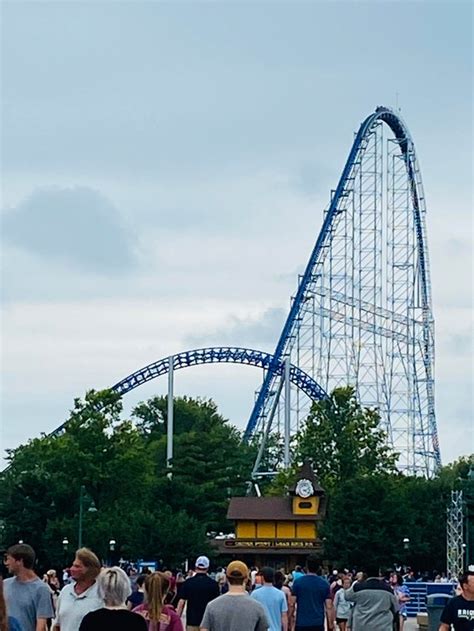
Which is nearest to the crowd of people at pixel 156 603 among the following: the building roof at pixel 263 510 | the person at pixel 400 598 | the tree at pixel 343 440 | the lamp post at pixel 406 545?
the person at pixel 400 598

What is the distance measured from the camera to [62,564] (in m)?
60.7

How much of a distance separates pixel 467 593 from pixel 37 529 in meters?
53.7

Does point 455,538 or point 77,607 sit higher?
point 455,538

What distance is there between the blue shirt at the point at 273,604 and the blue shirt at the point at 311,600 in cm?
159

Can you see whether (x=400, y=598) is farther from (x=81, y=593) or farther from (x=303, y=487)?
(x=303, y=487)

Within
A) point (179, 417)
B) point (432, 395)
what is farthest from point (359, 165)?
point (179, 417)

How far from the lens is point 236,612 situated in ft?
32.9

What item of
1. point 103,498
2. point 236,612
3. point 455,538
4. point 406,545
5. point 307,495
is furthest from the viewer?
point 103,498

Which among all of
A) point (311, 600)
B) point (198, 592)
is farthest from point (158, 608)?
point (311, 600)

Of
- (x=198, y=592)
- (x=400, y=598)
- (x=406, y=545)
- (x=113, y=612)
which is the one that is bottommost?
Answer: (x=113, y=612)

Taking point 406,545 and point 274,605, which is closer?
point 274,605

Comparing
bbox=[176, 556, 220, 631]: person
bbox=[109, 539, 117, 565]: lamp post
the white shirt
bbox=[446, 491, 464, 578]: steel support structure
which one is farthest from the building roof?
the white shirt

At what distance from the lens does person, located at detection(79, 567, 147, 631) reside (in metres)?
7.35

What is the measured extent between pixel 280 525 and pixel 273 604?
49.2 metres
